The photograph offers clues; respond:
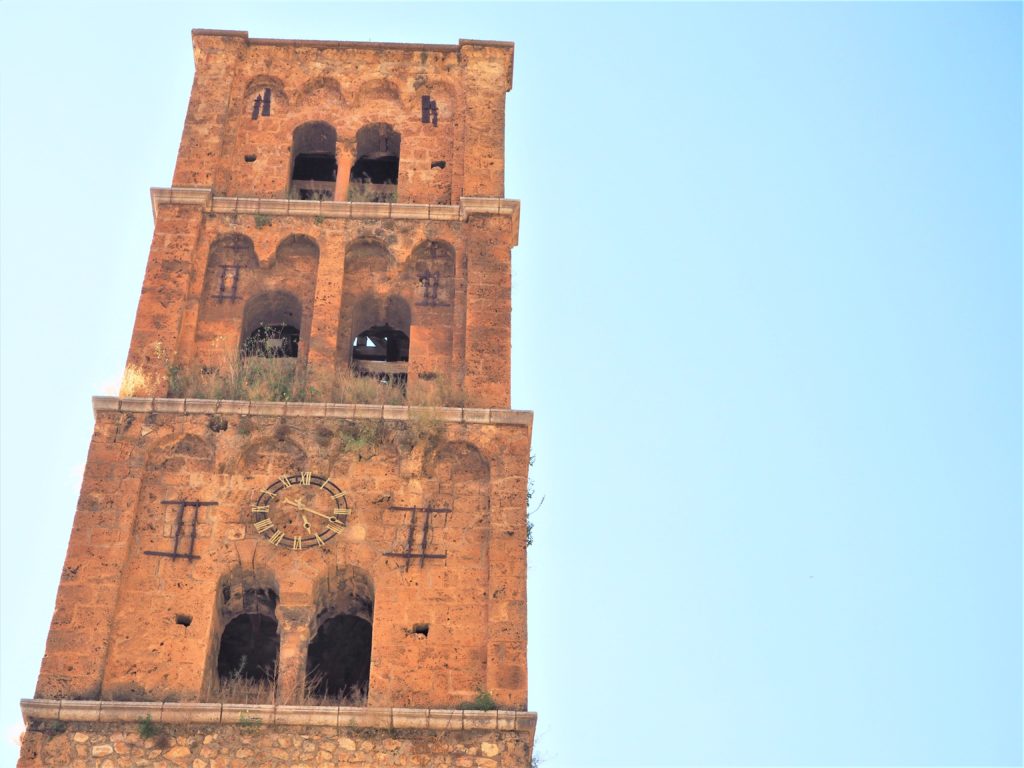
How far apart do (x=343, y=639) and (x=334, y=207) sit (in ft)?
18.7

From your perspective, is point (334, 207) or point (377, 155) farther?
point (377, 155)

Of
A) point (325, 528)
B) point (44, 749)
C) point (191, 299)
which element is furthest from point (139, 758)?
point (191, 299)

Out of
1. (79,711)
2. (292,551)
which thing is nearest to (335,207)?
(292,551)

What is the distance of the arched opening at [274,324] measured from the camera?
22766 millimetres

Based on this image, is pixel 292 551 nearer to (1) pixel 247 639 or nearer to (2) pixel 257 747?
(1) pixel 247 639

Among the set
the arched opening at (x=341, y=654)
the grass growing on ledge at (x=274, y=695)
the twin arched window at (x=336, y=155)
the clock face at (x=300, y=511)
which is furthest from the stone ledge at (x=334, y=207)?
the grass growing on ledge at (x=274, y=695)

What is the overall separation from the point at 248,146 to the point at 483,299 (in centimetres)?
449

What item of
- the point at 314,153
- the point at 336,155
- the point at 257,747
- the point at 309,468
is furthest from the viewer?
the point at 314,153

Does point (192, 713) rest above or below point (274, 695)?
below

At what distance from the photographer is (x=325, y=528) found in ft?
65.6

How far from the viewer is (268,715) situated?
18.0m

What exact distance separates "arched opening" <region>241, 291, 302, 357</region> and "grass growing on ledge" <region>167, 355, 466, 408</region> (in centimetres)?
90

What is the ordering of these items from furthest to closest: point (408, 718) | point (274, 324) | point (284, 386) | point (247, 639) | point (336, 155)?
point (336, 155) < point (274, 324) < point (284, 386) < point (247, 639) < point (408, 718)

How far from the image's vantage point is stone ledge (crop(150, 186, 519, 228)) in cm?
2358
